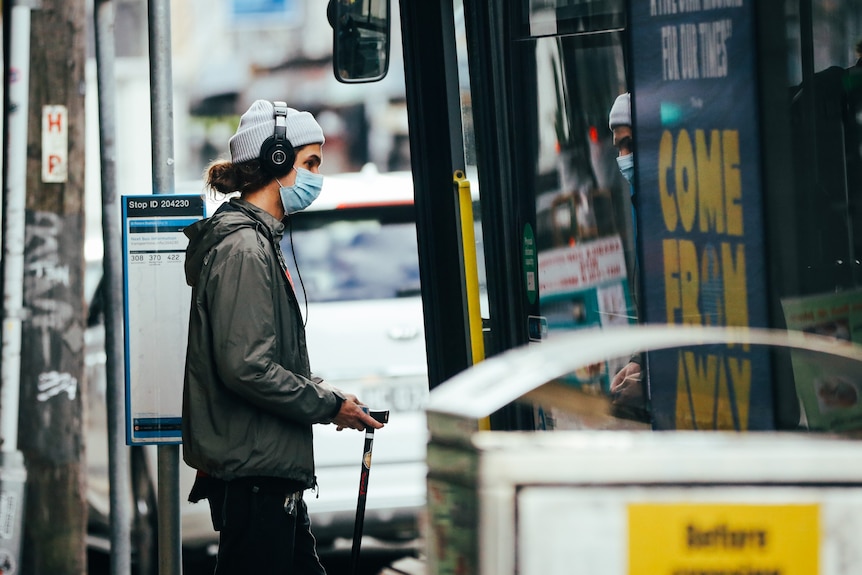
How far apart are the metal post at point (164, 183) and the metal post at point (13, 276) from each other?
1514 mm

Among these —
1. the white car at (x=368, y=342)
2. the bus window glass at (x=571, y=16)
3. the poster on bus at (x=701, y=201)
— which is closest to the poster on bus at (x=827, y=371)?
the poster on bus at (x=701, y=201)

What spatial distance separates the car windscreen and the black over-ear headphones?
2.08 m

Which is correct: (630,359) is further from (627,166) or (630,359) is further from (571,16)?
(571,16)

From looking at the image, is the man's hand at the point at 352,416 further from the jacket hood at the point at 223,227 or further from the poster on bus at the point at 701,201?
the poster on bus at the point at 701,201

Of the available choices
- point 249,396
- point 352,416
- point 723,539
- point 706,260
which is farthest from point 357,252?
point 723,539

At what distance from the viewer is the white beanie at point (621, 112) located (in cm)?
295

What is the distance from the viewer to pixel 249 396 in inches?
133

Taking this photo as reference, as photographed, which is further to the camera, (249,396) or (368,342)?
(368,342)

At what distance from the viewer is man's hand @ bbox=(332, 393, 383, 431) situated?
356 cm

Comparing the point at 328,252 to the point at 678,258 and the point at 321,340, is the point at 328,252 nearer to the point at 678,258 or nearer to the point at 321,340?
the point at 321,340

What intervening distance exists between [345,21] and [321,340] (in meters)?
1.81

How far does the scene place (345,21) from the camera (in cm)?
430

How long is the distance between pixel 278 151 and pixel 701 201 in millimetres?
1449

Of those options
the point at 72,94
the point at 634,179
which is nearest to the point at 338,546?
the point at 72,94
